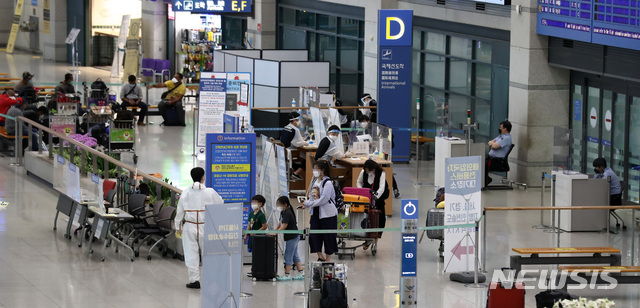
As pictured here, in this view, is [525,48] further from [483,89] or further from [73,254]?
[73,254]

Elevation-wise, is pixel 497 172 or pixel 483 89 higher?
pixel 483 89

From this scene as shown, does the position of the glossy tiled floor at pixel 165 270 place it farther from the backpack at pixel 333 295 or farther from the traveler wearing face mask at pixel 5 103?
the traveler wearing face mask at pixel 5 103

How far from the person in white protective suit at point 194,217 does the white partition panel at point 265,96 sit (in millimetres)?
12651

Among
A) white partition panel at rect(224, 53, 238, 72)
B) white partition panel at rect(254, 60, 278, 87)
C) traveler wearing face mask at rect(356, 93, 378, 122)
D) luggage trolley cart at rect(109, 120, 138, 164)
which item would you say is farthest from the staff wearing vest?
white partition panel at rect(224, 53, 238, 72)

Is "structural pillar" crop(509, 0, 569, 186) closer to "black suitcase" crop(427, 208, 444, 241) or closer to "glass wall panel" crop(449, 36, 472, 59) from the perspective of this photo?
"glass wall panel" crop(449, 36, 472, 59)

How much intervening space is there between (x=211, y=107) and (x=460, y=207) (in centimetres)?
976

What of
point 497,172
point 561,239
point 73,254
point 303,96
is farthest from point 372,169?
point 303,96

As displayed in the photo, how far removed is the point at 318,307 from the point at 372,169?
4892 millimetres

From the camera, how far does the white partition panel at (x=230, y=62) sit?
28.6 metres

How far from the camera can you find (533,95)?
21609 mm

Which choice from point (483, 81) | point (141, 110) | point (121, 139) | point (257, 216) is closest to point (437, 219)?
point (257, 216)

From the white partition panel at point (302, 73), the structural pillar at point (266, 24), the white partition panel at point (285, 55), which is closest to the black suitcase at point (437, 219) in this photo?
the white partition panel at point (302, 73)

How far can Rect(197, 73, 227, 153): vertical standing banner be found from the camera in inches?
913

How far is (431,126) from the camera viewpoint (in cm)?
2714
